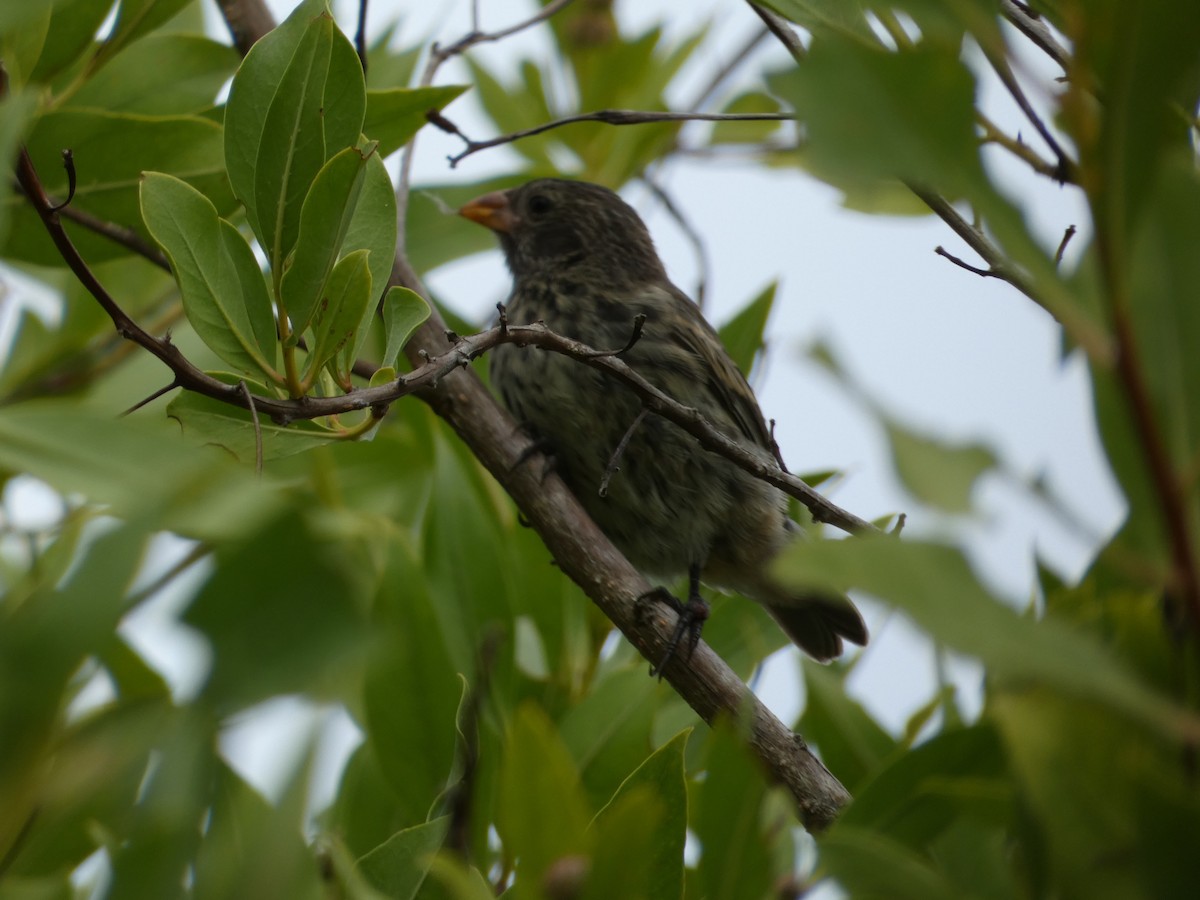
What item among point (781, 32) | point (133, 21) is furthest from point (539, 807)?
point (133, 21)

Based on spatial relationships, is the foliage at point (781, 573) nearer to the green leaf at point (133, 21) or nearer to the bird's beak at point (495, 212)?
A: the green leaf at point (133, 21)

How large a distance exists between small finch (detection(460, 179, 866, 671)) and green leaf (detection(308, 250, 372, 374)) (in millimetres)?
1532

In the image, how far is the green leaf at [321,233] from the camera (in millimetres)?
1443

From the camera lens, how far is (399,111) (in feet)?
7.02

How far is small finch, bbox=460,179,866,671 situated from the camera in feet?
11.2

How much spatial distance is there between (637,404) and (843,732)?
5.88 ft

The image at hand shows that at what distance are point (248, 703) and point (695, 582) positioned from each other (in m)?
2.83

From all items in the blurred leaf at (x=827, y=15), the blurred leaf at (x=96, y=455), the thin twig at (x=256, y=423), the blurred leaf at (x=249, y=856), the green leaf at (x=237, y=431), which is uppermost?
the blurred leaf at (x=827, y=15)

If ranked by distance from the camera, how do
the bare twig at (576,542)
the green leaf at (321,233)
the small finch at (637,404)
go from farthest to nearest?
the small finch at (637,404) < the bare twig at (576,542) < the green leaf at (321,233)

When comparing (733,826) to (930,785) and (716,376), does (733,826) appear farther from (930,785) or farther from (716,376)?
(716,376)

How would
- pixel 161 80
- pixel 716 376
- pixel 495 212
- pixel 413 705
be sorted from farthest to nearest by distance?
pixel 495 212, pixel 716 376, pixel 161 80, pixel 413 705

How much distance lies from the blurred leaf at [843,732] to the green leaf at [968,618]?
0.90 meters

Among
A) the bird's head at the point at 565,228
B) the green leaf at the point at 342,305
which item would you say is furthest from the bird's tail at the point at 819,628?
the green leaf at the point at 342,305

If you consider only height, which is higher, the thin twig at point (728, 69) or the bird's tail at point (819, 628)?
the thin twig at point (728, 69)
